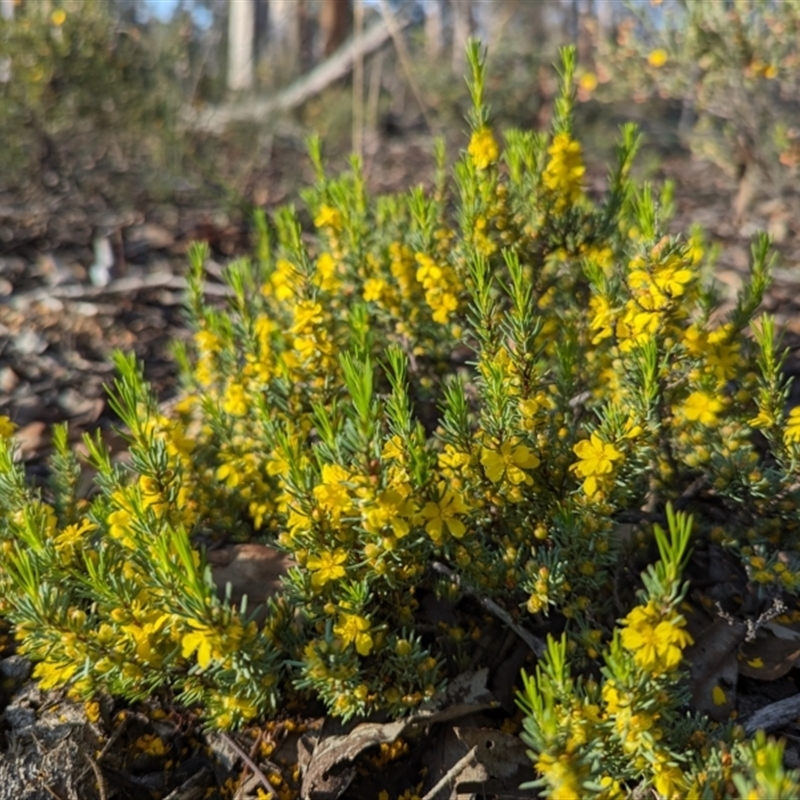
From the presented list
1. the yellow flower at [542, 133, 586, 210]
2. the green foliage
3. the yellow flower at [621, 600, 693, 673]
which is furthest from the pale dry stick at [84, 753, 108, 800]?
the yellow flower at [542, 133, 586, 210]

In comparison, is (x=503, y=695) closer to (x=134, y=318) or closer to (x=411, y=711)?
(x=411, y=711)

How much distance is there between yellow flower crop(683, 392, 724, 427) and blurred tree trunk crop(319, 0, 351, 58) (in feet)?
33.8

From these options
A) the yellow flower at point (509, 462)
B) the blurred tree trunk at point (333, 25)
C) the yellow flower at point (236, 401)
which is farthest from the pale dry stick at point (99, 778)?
the blurred tree trunk at point (333, 25)

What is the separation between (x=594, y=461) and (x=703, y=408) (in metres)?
A: 0.35

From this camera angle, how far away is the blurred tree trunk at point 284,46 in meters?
10.6

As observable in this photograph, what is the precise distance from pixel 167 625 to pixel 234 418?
2.62 feet

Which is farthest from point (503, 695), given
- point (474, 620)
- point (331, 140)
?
point (331, 140)

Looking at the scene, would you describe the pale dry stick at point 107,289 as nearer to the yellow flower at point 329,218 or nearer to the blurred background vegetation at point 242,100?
the blurred background vegetation at point 242,100

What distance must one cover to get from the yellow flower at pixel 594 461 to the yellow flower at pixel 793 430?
39 cm

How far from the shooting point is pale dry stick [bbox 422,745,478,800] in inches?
66.4

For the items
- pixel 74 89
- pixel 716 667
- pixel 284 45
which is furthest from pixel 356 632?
pixel 284 45

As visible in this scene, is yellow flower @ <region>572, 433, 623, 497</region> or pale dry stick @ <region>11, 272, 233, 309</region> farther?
pale dry stick @ <region>11, 272, 233, 309</region>

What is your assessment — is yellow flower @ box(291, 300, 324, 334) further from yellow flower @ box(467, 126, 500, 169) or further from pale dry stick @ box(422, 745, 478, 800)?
pale dry stick @ box(422, 745, 478, 800)

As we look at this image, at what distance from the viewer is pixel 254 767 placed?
175 cm
